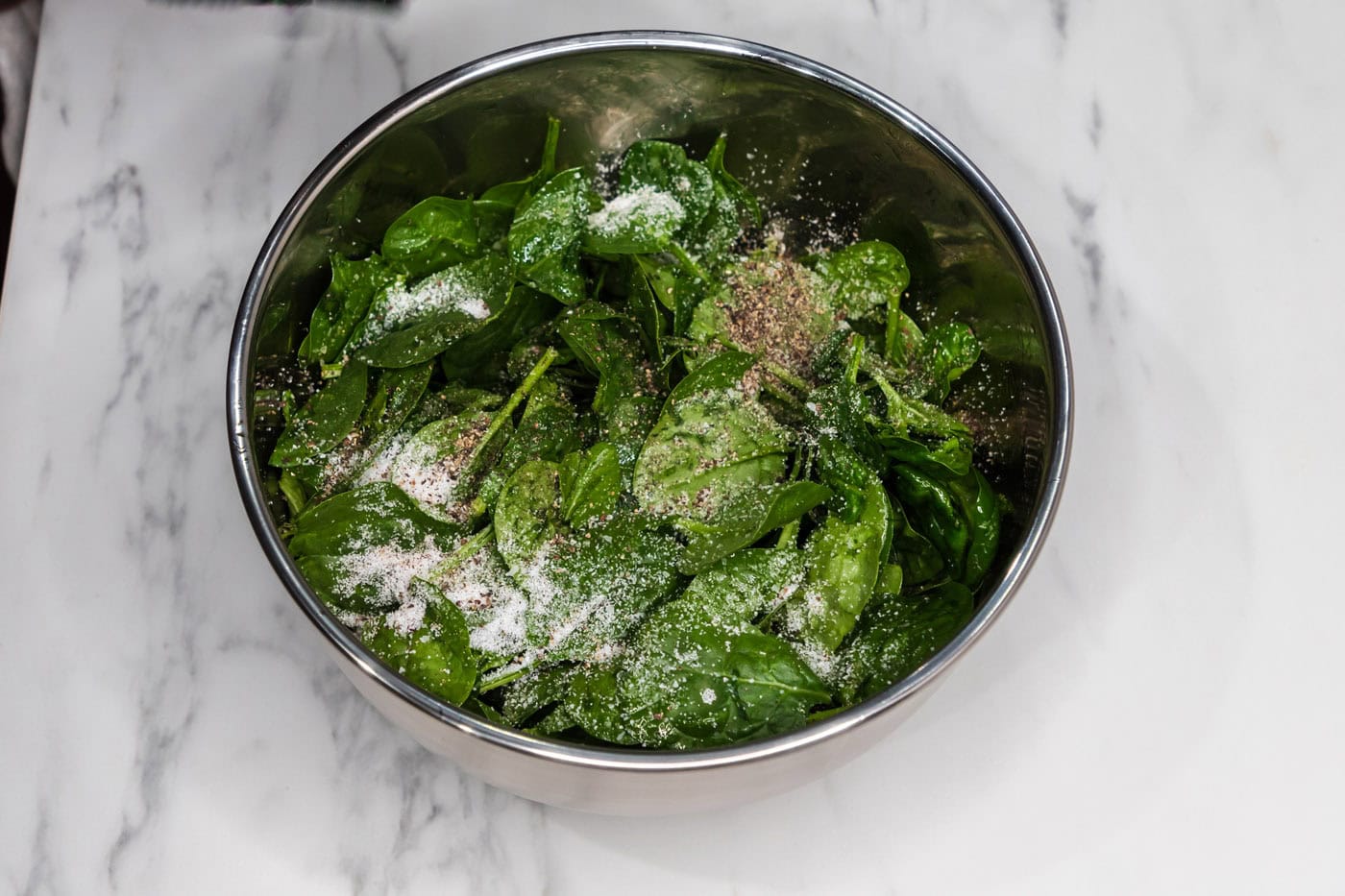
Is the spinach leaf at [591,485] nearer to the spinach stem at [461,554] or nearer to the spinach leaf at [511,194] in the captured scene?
the spinach stem at [461,554]

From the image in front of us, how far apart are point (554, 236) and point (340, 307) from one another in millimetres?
174

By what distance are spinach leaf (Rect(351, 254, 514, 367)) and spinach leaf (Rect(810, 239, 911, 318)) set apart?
0.85ft

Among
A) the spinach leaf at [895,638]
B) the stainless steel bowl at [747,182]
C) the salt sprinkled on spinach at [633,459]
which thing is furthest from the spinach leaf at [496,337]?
the spinach leaf at [895,638]

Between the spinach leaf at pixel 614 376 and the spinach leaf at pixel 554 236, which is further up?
the spinach leaf at pixel 554 236

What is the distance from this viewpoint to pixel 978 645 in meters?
1.02

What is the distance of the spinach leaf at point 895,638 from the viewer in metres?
0.86

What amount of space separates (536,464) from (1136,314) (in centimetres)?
58

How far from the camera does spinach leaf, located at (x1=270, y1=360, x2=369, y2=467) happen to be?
93 centimetres

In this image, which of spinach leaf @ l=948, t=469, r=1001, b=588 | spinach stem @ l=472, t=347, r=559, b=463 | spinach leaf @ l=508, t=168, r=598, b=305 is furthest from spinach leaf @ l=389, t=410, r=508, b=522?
spinach leaf @ l=948, t=469, r=1001, b=588

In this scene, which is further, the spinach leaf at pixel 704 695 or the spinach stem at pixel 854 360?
the spinach stem at pixel 854 360

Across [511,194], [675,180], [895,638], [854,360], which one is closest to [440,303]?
[511,194]

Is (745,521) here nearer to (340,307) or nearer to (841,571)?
(841,571)

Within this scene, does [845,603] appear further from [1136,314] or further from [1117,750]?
[1136,314]

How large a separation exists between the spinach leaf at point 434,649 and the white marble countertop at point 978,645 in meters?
0.15
